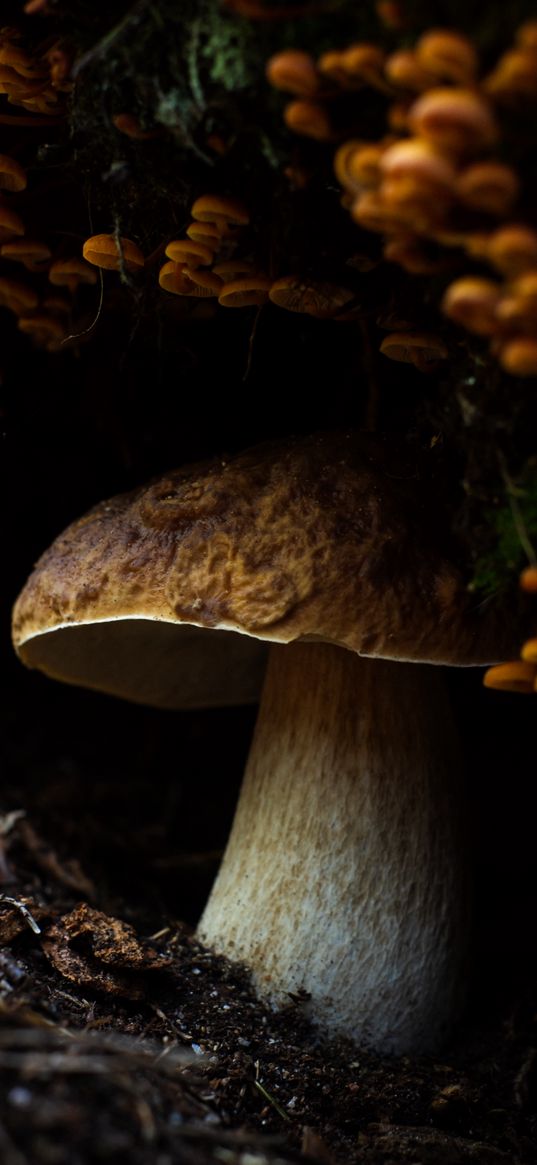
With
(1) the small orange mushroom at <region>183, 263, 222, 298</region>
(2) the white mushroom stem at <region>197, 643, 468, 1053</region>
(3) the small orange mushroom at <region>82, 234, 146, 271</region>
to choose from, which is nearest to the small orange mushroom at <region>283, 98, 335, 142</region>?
(1) the small orange mushroom at <region>183, 263, 222, 298</region>

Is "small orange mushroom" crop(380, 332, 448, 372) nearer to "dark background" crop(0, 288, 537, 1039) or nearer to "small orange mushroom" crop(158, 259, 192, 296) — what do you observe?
A: "small orange mushroom" crop(158, 259, 192, 296)

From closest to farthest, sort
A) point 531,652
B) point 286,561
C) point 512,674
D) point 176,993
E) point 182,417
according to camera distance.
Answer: point 531,652, point 512,674, point 286,561, point 176,993, point 182,417

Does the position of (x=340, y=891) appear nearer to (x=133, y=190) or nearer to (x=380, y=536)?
(x=380, y=536)

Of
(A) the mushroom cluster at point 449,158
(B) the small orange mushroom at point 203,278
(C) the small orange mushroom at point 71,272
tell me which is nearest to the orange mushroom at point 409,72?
(A) the mushroom cluster at point 449,158

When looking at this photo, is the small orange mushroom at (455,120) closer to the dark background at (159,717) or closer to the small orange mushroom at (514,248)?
the small orange mushroom at (514,248)

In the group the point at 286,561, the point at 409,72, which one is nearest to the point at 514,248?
the point at 409,72

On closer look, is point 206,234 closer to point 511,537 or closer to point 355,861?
point 511,537

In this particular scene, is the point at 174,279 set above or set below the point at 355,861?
above

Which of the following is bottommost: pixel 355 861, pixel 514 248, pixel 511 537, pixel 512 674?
pixel 355 861
